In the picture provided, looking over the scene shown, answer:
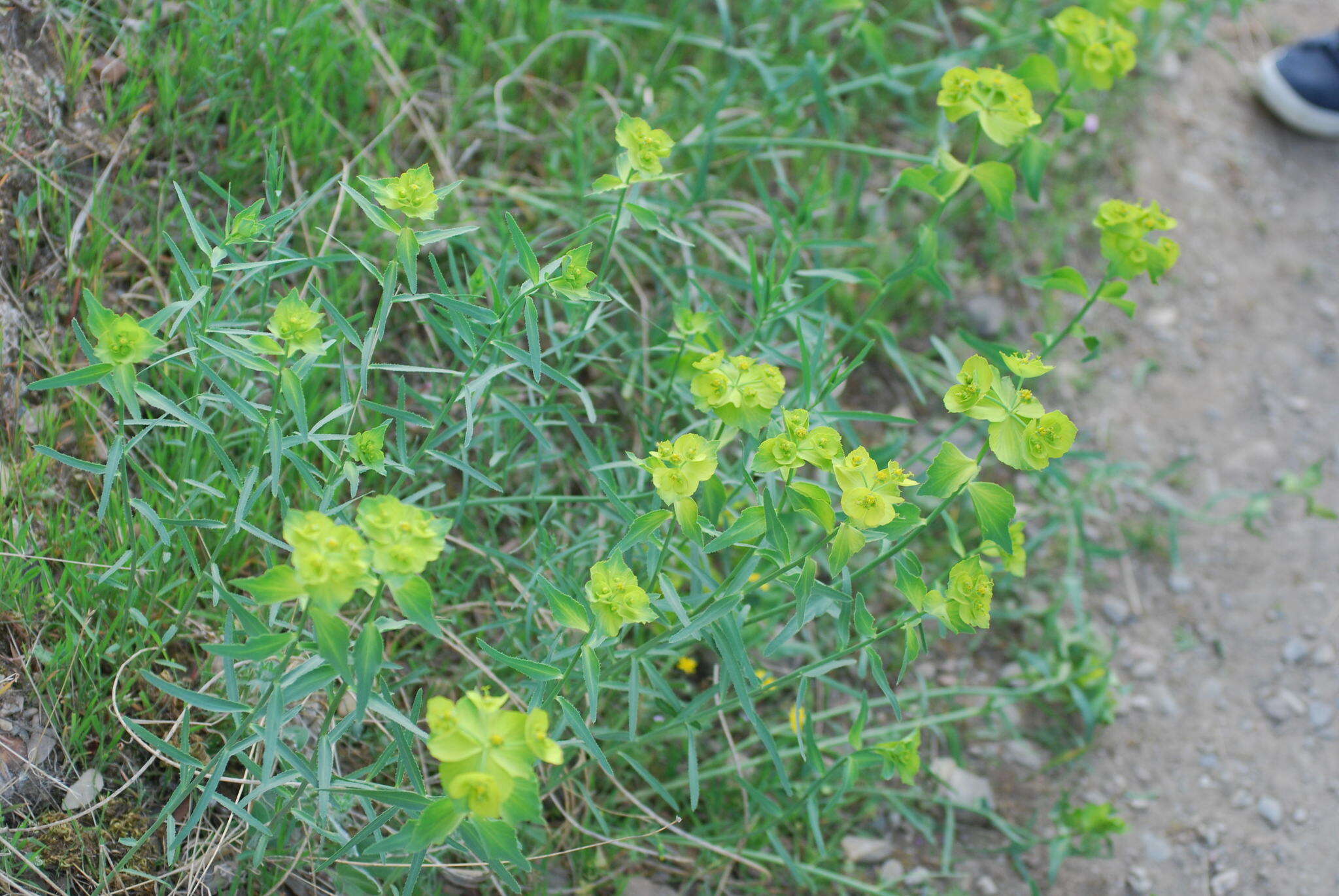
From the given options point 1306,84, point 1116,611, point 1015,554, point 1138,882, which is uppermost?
point 1306,84

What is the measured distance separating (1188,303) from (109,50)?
297 cm

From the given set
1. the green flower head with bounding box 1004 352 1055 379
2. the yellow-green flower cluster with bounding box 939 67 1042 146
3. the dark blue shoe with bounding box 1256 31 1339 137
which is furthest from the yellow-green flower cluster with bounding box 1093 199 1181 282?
the dark blue shoe with bounding box 1256 31 1339 137

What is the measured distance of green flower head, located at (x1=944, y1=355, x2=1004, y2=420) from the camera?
1.43 m

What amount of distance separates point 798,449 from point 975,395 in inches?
10.1

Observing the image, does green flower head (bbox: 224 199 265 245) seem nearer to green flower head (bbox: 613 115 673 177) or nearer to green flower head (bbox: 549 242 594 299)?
green flower head (bbox: 549 242 594 299)

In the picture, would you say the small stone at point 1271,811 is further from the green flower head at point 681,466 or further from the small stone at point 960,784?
the green flower head at point 681,466

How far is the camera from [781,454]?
4.64 ft

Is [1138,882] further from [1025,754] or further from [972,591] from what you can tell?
[972,591]

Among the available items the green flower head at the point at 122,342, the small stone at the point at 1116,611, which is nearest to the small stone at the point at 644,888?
the green flower head at the point at 122,342

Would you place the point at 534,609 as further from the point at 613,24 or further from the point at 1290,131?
the point at 1290,131

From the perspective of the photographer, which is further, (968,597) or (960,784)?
(960,784)

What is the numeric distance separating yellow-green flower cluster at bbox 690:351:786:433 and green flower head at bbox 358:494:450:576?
1.53 ft

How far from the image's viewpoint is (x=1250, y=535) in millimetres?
2875

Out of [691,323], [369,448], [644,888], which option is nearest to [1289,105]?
[691,323]
